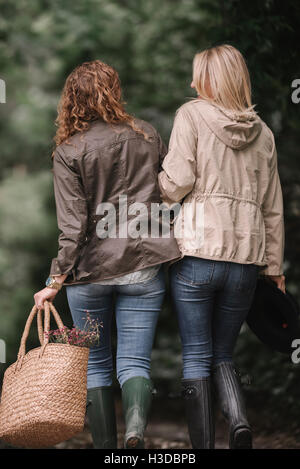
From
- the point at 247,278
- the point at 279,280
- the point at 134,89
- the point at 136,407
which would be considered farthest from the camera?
the point at 134,89

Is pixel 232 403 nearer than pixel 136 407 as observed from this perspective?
No

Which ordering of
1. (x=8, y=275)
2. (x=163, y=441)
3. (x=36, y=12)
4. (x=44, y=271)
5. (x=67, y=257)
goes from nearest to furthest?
(x=67, y=257) < (x=163, y=441) < (x=36, y=12) < (x=44, y=271) < (x=8, y=275)

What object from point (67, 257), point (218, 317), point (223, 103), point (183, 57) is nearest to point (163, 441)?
point (218, 317)

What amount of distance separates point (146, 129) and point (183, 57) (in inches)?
160

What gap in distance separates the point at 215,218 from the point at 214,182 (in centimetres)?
17

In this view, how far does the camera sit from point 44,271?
754cm

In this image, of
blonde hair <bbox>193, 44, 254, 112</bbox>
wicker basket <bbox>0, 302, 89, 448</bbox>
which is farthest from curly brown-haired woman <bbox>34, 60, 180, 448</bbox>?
blonde hair <bbox>193, 44, 254, 112</bbox>

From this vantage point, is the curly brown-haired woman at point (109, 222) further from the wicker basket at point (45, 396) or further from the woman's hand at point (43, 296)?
the wicker basket at point (45, 396)

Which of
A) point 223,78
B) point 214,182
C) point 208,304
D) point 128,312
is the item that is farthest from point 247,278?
point 223,78

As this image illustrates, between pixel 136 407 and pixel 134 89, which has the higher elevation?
pixel 134 89

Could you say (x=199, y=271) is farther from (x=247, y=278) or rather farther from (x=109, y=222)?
(x=109, y=222)

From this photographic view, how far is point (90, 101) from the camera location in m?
2.99
